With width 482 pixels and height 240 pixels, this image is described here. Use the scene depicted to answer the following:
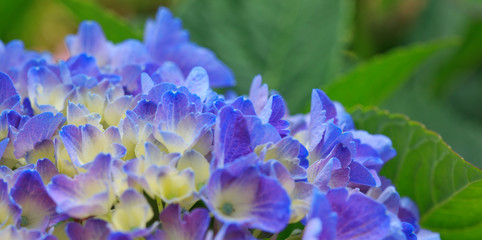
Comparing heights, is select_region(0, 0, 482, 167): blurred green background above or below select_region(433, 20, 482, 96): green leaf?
below

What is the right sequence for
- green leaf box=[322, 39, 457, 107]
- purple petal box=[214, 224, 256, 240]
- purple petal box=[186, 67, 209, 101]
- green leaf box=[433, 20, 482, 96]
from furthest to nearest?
green leaf box=[433, 20, 482, 96] → green leaf box=[322, 39, 457, 107] → purple petal box=[186, 67, 209, 101] → purple petal box=[214, 224, 256, 240]

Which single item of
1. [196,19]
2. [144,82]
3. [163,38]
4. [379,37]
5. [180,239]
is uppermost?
[379,37]

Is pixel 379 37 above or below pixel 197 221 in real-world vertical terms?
above

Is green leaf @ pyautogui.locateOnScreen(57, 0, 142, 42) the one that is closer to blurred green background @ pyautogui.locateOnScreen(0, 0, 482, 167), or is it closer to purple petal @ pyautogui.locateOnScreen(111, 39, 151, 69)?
blurred green background @ pyautogui.locateOnScreen(0, 0, 482, 167)

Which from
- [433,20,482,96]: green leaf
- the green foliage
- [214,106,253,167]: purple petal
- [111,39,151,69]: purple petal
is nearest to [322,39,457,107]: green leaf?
[111,39,151,69]: purple petal

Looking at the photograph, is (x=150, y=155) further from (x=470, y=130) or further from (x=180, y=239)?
(x=470, y=130)

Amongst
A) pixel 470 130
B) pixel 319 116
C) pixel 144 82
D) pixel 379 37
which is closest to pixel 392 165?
pixel 319 116

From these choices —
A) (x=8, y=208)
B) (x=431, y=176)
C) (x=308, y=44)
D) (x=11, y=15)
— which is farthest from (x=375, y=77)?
(x=11, y=15)

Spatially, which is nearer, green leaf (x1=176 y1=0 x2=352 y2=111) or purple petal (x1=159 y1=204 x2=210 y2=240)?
purple petal (x1=159 y1=204 x2=210 y2=240)
